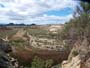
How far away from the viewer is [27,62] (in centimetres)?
2502

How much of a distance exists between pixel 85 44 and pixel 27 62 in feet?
20.2

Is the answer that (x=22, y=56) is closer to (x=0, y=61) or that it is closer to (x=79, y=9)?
(x=79, y=9)

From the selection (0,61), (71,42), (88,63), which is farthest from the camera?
(71,42)

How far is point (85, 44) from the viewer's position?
22141 mm

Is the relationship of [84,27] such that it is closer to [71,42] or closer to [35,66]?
[71,42]

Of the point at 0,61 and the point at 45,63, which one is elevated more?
the point at 0,61

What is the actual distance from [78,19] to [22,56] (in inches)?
321

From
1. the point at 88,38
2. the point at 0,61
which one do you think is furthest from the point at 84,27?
the point at 0,61

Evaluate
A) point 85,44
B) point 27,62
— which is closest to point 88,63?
point 85,44

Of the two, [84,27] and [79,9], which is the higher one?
[79,9]

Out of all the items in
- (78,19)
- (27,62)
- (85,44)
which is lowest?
(27,62)

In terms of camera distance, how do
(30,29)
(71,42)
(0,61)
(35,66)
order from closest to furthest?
(0,61)
(35,66)
(71,42)
(30,29)

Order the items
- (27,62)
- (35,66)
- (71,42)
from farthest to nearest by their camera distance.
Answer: (71,42)
(27,62)
(35,66)

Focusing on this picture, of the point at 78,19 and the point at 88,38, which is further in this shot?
the point at 78,19
